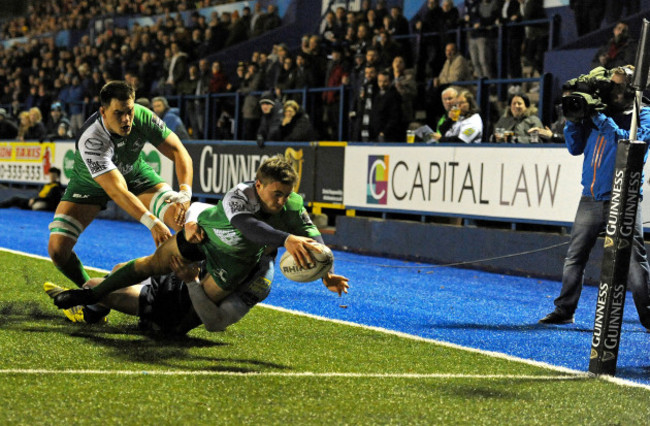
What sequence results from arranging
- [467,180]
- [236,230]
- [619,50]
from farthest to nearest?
[619,50], [467,180], [236,230]

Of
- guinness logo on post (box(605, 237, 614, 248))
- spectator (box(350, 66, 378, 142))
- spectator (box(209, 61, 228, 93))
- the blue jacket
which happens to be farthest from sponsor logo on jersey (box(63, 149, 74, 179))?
guinness logo on post (box(605, 237, 614, 248))

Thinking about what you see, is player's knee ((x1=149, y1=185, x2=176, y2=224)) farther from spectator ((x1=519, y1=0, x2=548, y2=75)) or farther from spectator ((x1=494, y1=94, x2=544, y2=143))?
spectator ((x1=519, y1=0, x2=548, y2=75))

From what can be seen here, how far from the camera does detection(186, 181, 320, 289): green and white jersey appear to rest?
625 cm

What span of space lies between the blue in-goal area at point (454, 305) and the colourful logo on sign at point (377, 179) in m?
0.97

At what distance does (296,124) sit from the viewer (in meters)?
16.3

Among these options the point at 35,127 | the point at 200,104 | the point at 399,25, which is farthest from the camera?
the point at 35,127

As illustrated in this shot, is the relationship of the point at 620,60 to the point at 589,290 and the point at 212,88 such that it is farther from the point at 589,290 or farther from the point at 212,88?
the point at 212,88

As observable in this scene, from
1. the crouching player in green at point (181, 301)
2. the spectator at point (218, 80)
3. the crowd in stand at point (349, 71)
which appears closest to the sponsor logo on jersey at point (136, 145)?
the crouching player in green at point (181, 301)

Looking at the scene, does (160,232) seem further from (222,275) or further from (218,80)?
(218,80)

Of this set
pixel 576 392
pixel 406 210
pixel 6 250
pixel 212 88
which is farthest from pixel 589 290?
pixel 212 88

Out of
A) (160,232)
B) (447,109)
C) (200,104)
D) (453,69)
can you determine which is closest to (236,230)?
(160,232)

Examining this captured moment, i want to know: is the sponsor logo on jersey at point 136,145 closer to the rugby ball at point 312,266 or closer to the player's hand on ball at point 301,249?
the rugby ball at point 312,266

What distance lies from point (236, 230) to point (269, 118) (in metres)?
10.7

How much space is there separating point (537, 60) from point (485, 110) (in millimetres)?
2456
